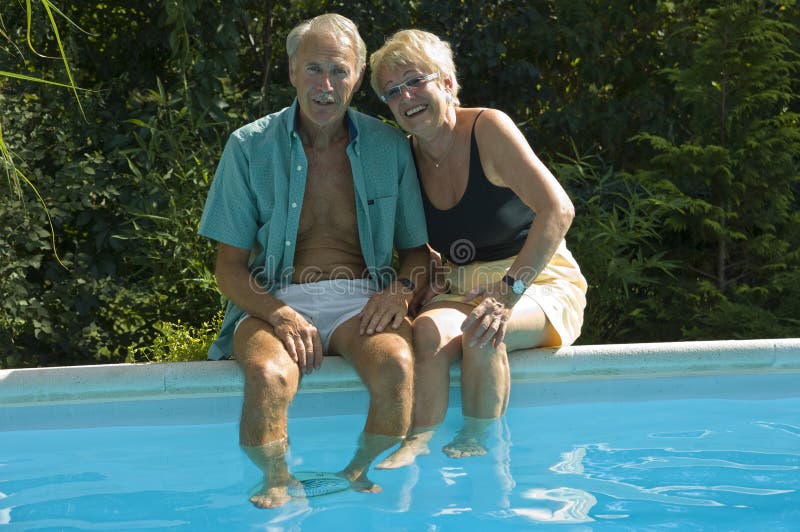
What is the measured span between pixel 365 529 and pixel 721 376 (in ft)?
5.71

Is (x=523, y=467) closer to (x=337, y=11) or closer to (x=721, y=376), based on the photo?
(x=721, y=376)

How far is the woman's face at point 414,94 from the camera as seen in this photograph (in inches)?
136

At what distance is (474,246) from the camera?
3.67 metres

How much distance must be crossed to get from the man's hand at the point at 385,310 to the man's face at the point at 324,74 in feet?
2.17

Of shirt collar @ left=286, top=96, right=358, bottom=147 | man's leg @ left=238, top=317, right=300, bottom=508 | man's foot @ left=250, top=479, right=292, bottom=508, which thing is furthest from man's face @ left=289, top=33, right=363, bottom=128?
man's foot @ left=250, top=479, right=292, bottom=508

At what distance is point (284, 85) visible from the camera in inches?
239

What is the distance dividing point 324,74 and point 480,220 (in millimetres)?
766

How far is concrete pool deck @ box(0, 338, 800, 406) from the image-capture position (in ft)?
11.5

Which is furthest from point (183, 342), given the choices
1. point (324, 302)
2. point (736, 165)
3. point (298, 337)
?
point (736, 165)

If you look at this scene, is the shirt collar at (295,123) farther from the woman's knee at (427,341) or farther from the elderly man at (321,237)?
the woman's knee at (427,341)

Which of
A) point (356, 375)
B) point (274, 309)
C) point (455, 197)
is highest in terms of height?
point (455, 197)

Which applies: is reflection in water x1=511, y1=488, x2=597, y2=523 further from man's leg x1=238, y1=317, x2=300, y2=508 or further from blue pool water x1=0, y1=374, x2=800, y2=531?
man's leg x1=238, y1=317, x2=300, y2=508

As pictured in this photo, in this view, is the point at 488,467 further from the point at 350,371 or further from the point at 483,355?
the point at 350,371

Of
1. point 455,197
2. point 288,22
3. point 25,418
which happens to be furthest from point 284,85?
point 25,418
